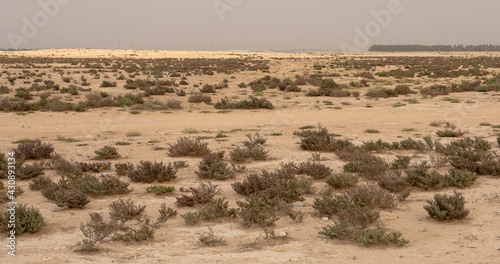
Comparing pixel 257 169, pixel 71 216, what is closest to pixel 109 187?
pixel 71 216

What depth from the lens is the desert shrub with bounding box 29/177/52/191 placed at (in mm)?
8492

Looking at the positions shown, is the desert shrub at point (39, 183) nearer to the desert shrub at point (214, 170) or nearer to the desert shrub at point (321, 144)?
the desert shrub at point (214, 170)

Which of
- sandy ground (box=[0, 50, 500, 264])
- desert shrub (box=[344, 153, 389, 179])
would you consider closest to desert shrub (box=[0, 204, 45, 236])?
sandy ground (box=[0, 50, 500, 264])

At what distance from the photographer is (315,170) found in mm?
9273

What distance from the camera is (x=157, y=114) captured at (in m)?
18.8

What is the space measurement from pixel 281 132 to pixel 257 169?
4.76 meters

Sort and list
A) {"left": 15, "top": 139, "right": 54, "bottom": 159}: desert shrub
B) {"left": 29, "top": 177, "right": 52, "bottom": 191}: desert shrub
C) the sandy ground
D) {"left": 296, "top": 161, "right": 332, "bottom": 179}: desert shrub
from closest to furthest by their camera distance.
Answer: the sandy ground
{"left": 29, "top": 177, "right": 52, "bottom": 191}: desert shrub
{"left": 296, "top": 161, "right": 332, "bottom": 179}: desert shrub
{"left": 15, "top": 139, "right": 54, "bottom": 159}: desert shrub

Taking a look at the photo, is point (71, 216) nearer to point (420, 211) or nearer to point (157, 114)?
point (420, 211)

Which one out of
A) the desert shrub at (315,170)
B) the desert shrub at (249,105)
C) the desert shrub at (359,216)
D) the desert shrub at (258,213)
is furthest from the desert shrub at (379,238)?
the desert shrub at (249,105)

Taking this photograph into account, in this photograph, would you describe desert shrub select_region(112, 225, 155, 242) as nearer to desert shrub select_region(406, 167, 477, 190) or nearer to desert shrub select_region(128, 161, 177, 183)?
desert shrub select_region(128, 161, 177, 183)

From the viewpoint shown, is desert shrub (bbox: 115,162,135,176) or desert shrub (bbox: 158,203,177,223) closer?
desert shrub (bbox: 158,203,177,223)

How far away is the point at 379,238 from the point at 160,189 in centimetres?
399

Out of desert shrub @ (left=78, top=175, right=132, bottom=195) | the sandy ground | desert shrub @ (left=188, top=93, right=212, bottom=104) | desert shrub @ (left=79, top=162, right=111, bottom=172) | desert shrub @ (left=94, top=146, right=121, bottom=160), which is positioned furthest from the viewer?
desert shrub @ (left=188, top=93, right=212, bottom=104)

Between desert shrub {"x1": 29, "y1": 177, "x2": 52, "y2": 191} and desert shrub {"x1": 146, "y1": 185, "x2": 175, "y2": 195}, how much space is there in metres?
1.84
